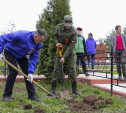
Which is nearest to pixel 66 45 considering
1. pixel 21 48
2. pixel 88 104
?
pixel 21 48

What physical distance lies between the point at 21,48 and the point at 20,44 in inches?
3.4

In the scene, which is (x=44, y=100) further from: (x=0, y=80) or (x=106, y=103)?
(x=0, y=80)

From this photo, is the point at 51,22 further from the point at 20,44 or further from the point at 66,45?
the point at 20,44

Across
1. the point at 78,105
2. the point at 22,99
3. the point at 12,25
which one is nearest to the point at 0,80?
the point at 22,99

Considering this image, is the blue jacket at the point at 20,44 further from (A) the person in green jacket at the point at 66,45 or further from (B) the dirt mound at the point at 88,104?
(B) the dirt mound at the point at 88,104

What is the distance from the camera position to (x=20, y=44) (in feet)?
11.8

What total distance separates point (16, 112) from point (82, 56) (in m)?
4.10

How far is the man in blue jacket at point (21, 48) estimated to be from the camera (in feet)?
11.4

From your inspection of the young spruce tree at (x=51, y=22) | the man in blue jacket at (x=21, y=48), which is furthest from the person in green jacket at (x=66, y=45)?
the man in blue jacket at (x=21, y=48)

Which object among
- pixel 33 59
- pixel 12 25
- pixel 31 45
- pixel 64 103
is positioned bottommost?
pixel 64 103

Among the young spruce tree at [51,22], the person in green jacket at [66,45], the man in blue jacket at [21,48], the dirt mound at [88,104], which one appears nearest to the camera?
the dirt mound at [88,104]

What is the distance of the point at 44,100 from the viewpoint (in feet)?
13.0

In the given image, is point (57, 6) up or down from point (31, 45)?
up

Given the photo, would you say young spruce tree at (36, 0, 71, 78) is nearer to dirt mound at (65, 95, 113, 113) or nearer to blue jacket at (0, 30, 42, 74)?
blue jacket at (0, 30, 42, 74)
